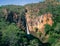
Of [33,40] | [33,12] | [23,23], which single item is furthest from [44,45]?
[23,23]

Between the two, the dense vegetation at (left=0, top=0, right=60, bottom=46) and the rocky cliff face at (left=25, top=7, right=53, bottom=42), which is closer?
the dense vegetation at (left=0, top=0, right=60, bottom=46)

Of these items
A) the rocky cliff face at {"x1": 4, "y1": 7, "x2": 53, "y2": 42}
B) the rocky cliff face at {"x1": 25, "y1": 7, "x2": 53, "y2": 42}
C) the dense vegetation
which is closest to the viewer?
the dense vegetation

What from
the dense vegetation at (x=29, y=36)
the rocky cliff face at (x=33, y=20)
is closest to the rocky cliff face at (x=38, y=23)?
the rocky cliff face at (x=33, y=20)

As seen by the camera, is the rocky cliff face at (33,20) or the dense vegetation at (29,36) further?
the rocky cliff face at (33,20)

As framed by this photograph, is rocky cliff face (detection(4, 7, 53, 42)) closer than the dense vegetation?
No

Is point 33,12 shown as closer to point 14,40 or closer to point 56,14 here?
point 56,14

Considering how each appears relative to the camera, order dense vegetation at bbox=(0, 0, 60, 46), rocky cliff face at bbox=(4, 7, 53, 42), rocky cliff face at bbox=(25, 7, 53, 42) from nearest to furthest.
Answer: dense vegetation at bbox=(0, 0, 60, 46) → rocky cliff face at bbox=(25, 7, 53, 42) → rocky cliff face at bbox=(4, 7, 53, 42)

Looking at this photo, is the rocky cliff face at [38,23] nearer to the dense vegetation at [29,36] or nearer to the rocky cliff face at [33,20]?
the rocky cliff face at [33,20]

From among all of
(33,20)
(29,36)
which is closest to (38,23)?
(33,20)

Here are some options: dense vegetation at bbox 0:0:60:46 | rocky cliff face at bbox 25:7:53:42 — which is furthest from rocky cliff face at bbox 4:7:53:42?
dense vegetation at bbox 0:0:60:46

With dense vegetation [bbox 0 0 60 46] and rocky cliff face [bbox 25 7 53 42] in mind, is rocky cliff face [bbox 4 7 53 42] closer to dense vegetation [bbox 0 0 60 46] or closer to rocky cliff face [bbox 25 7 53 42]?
rocky cliff face [bbox 25 7 53 42]

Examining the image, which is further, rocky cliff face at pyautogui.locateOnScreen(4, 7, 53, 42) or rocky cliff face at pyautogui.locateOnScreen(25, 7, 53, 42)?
rocky cliff face at pyautogui.locateOnScreen(4, 7, 53, 42)
